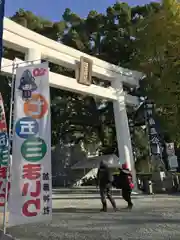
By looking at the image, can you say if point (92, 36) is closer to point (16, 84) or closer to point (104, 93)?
point (104, 93)

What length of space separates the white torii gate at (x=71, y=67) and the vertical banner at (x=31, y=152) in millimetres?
4454

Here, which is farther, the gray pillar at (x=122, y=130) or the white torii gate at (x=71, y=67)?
the gray pillar at (x=122, y=130)

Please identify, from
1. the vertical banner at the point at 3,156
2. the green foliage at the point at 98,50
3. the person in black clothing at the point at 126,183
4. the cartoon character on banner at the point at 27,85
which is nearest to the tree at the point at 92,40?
the green foliage at the point at 98,50

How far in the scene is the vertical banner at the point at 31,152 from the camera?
4.93 meters

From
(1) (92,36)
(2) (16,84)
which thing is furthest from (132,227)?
(1) (92,36)

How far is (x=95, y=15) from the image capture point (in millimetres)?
21766

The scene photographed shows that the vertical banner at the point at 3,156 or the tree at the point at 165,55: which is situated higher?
the tree at the point at 165,55

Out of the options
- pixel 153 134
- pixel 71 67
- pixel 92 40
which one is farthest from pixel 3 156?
pixel 92 40

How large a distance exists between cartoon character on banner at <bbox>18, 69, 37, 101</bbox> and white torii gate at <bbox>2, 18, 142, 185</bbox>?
14.1 feet

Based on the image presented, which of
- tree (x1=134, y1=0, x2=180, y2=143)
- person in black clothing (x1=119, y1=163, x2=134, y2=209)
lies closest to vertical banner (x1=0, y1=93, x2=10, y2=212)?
person in black clothing (x1=119, y1=163, x2=134, y2=209)

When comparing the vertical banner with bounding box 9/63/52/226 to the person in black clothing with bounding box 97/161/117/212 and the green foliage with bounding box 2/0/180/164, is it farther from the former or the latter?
the green foliage with bounding box 2/0/180/164

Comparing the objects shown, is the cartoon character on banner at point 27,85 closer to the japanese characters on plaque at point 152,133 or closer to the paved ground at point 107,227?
the paved ground at point 107,227

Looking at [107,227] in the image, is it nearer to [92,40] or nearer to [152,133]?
[152,133]

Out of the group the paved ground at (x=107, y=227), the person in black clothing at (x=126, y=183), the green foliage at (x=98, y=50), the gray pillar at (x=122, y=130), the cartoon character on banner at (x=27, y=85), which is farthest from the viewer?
the green foliage at (x=98, y=50)
